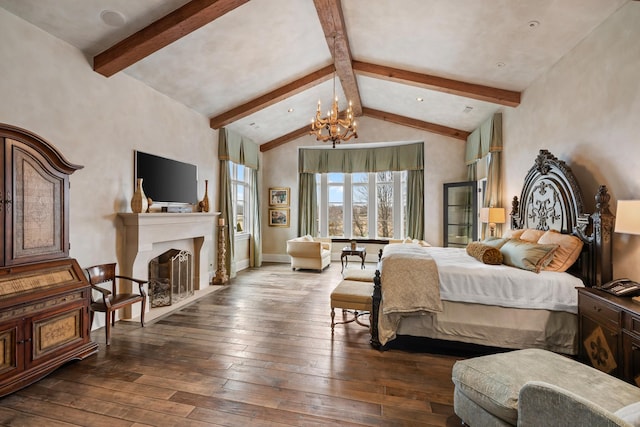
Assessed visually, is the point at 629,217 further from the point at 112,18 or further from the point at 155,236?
the point at 155,236

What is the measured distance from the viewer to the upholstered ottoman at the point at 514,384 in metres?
1.50

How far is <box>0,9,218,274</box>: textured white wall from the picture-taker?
2770 millimetres

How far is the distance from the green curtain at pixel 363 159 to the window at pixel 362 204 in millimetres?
340

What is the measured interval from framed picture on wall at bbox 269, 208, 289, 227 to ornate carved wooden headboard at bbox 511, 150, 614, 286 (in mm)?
5431

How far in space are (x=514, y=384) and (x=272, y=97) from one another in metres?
5.23

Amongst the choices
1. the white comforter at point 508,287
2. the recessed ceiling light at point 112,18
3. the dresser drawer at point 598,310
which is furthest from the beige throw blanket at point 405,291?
the recessed ceiling light at point 112,18

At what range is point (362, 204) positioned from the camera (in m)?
8.42

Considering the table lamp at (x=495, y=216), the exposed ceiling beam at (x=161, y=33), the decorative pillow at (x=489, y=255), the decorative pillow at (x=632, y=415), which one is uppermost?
the exposed ceiling beam at (x=161, y=33)

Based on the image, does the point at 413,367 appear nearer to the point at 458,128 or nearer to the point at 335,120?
the point at 335,120

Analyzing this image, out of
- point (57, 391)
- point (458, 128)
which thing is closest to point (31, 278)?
point (57, 391)

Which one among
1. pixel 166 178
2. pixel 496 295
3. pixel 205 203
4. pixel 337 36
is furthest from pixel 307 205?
pixel 496 295

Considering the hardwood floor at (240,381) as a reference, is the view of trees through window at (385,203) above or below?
above

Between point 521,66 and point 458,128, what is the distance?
311cm

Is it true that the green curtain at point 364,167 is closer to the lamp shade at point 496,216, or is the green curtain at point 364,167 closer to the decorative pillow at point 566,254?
the lamp shade at point 496,216
